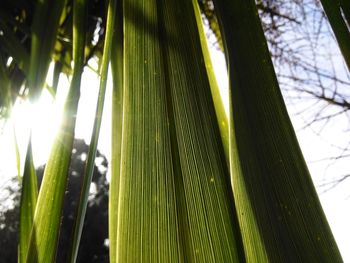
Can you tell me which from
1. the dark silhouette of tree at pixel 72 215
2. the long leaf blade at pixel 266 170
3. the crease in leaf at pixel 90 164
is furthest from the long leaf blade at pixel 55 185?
the dark silhouette of tree at pixel 72 215

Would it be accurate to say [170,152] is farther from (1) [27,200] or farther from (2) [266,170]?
(1) [27,200]

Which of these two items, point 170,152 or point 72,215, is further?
point 72,215

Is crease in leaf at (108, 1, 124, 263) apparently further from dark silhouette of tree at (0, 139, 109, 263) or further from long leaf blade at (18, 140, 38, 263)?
dark silhouette of tree at (0, 139, 109, 263)

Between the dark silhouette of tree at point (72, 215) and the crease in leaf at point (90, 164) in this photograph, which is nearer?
the crease in leaf at point (90, 164)

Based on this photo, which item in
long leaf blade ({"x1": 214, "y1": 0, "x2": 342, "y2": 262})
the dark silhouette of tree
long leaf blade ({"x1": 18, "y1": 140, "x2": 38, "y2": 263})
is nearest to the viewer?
long leaf blade ({"x1": 214, "y1": 0, "x2": 342, "y2": 262})

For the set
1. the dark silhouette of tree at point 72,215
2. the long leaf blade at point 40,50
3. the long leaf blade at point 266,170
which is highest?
the dark silhouette of tree at point 72,215

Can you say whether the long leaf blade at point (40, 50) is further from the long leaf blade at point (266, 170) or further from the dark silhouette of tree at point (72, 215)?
the dark silhouette of tree at point (72, 215)

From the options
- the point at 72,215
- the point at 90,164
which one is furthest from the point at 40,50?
the point at 72,215

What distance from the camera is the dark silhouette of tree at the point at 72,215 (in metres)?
2.63

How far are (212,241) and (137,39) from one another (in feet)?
0.50

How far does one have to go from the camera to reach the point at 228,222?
194 millimetres

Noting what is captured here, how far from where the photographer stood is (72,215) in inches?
116

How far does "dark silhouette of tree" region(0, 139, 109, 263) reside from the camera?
2.63 metres

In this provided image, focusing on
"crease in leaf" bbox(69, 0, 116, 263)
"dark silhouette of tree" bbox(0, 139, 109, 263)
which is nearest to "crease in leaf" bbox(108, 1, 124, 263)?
"crease in leaf" bbox(69, 0, 116, 263)
